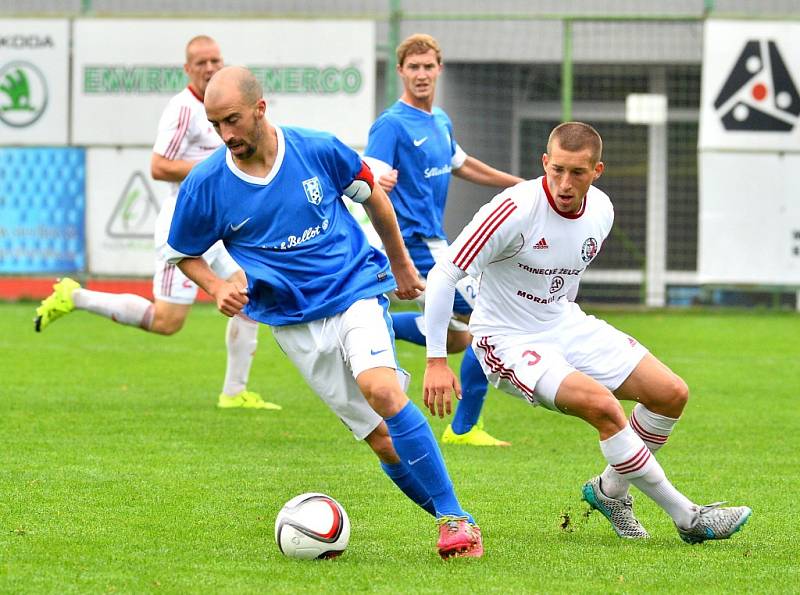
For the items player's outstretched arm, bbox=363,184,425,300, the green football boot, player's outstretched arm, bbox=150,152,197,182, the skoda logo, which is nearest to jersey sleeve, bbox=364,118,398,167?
player's outstretched arm, bbox=150,152,197,182

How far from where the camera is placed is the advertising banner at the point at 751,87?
16.7m

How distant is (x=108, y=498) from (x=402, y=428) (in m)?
1.71

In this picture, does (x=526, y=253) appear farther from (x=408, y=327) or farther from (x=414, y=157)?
(x=414, y=157)

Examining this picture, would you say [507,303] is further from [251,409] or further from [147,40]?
[147,40]

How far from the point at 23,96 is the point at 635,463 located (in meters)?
13.5

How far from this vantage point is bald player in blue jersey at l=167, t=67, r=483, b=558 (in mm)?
5492

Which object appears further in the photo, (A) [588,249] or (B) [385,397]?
(A) [588,249]

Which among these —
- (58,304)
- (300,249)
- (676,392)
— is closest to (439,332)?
(300,249)

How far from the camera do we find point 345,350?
18.4 feet

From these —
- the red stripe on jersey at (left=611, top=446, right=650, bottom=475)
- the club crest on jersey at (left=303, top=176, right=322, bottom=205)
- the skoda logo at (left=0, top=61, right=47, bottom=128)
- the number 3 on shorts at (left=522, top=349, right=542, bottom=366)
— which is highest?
the skoda logo at (left=0, top=61, right=47, bottom=128)

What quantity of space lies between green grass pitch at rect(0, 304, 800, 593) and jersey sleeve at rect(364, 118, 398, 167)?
165 cm

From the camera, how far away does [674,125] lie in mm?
19266

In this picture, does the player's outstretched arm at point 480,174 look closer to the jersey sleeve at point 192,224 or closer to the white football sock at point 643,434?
the white football sock at point 643,434

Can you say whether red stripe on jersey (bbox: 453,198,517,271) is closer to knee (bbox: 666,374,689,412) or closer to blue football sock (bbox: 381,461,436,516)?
blue football sock (bbox: 381,461,436,516)
